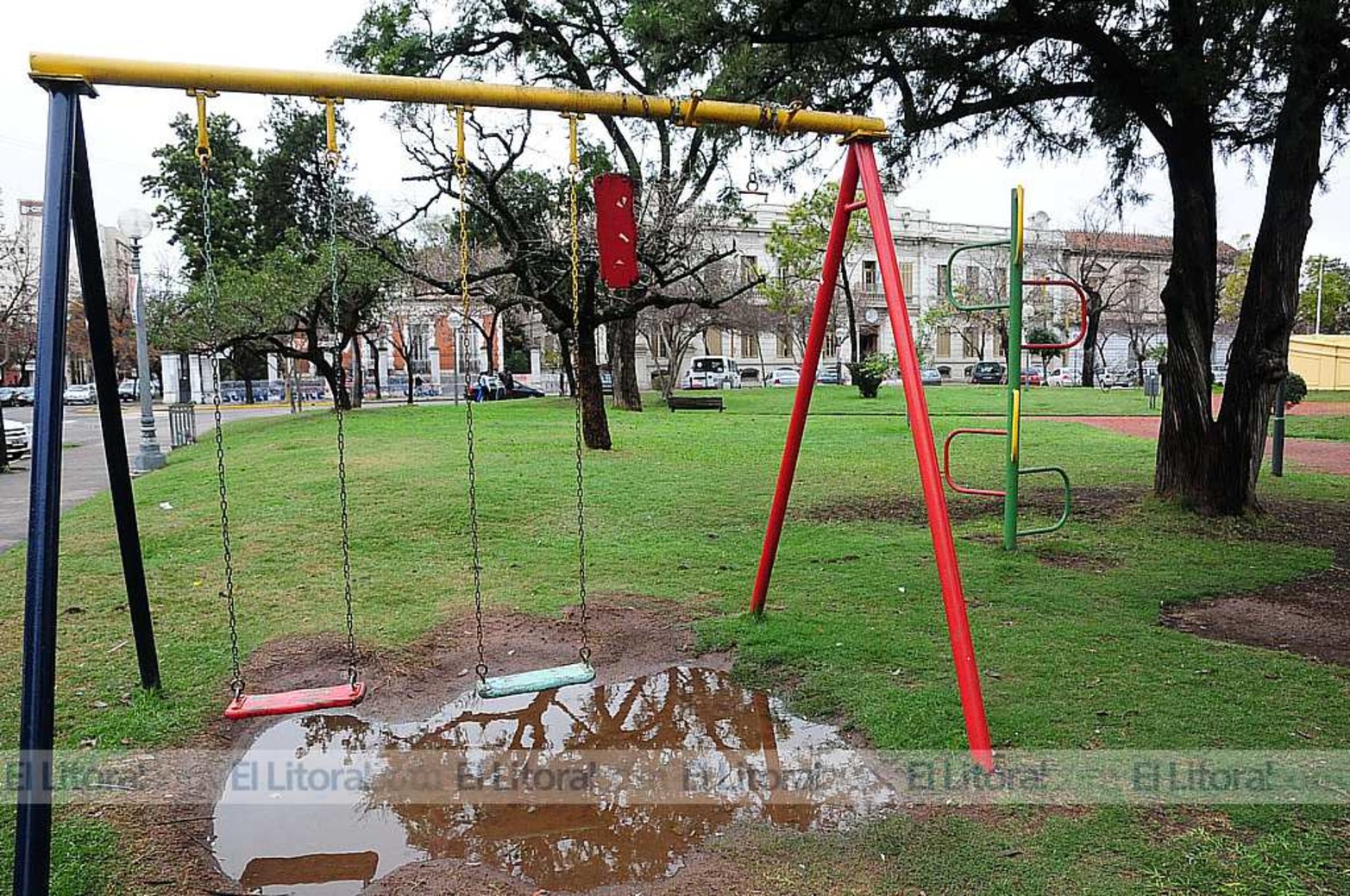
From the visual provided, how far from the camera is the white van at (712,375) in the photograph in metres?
42.2

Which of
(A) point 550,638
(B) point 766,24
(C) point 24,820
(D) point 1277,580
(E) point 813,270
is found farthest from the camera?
(E) point 813,270

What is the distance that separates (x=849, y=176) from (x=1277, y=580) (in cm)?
443

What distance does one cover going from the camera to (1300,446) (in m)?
14.9

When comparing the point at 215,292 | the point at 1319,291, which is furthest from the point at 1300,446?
the point at 1319,291

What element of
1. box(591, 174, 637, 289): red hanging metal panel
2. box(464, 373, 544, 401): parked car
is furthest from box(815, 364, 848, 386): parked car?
box(591, 174, 637, 289): red hanging metal panel

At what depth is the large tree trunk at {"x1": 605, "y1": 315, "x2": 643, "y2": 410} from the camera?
22812mm

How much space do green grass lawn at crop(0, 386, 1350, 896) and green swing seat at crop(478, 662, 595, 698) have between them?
0.96 meters

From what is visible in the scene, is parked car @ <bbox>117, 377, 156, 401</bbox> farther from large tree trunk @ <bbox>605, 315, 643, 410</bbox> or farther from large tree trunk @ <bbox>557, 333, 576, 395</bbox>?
large tree trunk @ <bbox>605, 315, 643, 410</bbox>

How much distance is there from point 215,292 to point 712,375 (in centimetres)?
3911

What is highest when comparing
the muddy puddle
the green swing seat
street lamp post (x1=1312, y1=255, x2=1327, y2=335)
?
street lamp post (x1=1312, y1=255, x2=1327, y2=335)

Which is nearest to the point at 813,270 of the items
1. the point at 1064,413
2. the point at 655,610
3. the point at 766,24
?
the point at 1064,413

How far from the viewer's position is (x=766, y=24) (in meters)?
7.06

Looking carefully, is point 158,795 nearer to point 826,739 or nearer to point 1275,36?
point 826,739

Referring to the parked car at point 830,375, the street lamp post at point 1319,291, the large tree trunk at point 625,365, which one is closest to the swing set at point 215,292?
the large tree trunk at point 625,365
